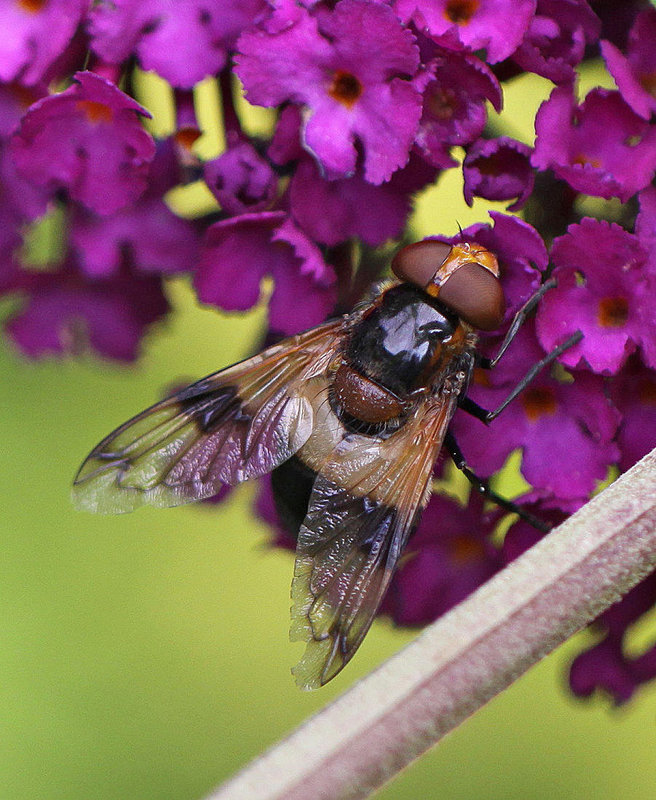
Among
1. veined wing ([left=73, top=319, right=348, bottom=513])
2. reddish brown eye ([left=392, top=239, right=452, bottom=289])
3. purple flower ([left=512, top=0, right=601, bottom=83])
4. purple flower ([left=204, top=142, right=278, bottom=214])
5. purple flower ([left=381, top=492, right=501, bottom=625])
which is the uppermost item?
purple flower ([left=512, top=0, right=601, bottom=83])

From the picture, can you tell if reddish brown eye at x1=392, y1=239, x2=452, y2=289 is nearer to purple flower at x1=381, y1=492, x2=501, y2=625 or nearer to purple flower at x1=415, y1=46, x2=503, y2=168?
purple flower at x1=415, y1=46, x2=503, y2=168

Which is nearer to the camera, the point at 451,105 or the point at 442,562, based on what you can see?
the point at 451,105

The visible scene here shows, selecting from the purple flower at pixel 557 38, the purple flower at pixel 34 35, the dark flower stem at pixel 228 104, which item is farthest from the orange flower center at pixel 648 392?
the purple flower at pixel 34 35

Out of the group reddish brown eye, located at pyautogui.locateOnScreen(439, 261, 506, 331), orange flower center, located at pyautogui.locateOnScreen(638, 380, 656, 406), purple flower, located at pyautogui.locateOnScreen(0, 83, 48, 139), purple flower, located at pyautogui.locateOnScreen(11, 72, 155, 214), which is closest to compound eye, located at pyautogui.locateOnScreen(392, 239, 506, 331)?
reddish brown eye, located at pyautogui.locateOnScreen(439, 261, 506, 331)

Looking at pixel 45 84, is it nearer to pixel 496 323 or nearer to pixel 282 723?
pixel 496 323

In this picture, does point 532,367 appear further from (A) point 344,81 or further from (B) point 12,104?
(B) point 12,104

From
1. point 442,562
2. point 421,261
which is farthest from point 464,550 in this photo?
point 421,261
